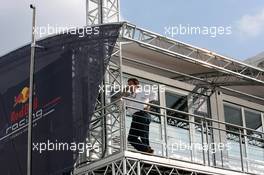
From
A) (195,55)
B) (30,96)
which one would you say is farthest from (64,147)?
(195,55)

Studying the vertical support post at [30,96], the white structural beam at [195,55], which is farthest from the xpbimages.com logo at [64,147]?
the white structural beam at [195,55]

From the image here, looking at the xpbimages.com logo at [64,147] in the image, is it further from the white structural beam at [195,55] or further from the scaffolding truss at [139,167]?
the white structural beam at [195,55]

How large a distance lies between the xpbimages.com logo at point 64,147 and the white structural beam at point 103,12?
9.07 feet

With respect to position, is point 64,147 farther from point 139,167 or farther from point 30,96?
point 139,167

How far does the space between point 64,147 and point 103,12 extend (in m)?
3.10

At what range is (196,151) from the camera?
15.9 metres

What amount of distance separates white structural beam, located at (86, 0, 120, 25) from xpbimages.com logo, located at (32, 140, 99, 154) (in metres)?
2.76

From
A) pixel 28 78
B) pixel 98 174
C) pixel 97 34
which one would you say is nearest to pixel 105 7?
pixel 97 34

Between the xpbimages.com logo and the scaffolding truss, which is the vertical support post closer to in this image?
the xpbimages.com logo

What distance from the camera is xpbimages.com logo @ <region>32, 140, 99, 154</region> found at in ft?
45.2

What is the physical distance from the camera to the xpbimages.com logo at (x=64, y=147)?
13.8 meters

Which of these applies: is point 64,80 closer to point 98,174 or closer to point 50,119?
point 50,119

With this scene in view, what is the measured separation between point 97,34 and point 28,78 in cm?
208

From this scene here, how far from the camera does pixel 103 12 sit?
15.2m
